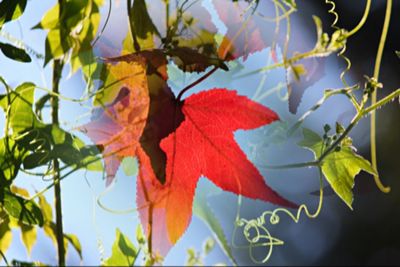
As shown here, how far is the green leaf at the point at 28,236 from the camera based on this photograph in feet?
1.16

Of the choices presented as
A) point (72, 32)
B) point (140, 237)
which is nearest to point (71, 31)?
point (72, 32)

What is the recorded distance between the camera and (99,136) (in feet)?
0.91

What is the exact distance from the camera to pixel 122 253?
1.07 feet

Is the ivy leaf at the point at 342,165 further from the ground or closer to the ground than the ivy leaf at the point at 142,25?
closer to the ground

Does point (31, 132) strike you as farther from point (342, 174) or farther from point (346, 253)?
point (346, 253)

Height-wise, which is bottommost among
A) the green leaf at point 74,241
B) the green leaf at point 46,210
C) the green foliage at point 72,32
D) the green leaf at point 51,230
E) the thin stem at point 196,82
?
the green leaf at point 51,230

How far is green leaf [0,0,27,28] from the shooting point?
276 millimetres

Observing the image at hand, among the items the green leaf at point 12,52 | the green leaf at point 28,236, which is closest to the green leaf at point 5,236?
the green leaf at point 28,236

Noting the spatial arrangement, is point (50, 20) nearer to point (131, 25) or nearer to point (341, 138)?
point (131, 25)

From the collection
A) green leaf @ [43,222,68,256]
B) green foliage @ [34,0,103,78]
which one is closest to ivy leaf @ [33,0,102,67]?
green foliage @ [34,0,103,78]

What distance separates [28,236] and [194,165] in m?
0.14

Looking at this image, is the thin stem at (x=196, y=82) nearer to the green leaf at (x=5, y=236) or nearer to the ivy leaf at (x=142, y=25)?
the ivy leaf at (x=142, y=25)

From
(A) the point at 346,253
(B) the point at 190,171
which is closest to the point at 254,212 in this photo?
(B) the point at 190,171

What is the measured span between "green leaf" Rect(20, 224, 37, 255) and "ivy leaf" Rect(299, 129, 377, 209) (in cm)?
17
